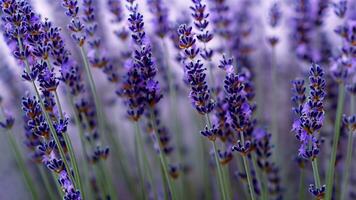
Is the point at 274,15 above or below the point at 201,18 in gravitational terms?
above

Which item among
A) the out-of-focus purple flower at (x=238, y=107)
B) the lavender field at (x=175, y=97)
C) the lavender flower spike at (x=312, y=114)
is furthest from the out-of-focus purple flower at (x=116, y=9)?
the lavender flower spike at (x=312, y=114)

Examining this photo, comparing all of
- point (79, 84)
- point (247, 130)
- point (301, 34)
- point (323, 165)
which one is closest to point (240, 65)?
point (301, 34)

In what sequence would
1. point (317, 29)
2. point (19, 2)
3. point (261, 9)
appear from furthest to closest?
point (261, 9) < point (317, 29) < point (19, 2)

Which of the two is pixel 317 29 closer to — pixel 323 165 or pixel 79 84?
pixel 323 165

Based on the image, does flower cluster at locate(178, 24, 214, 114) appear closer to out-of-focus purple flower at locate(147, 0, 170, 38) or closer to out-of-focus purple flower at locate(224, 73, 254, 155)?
out-of-focus purple flower at locate(224, 73, 254, 155)

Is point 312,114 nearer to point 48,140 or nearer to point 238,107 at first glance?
point 238,107

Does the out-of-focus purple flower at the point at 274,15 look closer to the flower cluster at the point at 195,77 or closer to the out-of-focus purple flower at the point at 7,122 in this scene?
the flower cluster at the point at 195,77

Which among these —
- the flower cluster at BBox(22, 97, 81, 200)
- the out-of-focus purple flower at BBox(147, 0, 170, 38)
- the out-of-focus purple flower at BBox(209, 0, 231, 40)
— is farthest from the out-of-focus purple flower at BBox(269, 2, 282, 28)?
the flower cluster at BBox(22, 97, 81, 200)

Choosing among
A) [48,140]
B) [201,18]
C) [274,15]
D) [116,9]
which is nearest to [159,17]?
[116,9]
